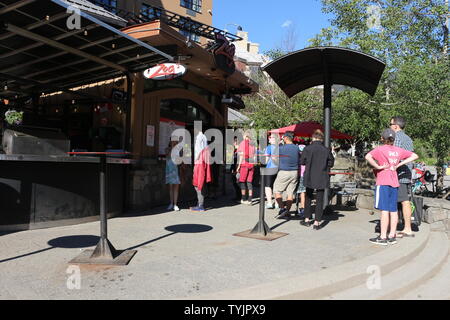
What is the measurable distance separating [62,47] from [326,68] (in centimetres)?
515

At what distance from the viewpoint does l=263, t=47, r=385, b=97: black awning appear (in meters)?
7.38

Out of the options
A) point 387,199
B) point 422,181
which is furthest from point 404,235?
point 422,181

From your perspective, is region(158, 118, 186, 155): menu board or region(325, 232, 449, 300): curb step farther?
region(158, 118, 186, 155): menu board

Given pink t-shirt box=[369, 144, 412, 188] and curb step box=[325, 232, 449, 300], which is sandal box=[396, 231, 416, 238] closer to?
curb step box=[325, 232, 449, 300]

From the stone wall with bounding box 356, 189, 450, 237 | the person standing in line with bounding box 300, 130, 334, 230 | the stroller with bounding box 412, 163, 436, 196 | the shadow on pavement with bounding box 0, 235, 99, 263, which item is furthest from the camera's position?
the stroller with bounding box 412, 163, 436, 196

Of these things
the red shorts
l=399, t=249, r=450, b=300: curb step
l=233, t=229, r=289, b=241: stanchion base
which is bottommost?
l=399, t=249, r=450, b=300: curb step

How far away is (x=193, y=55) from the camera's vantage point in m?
8.57

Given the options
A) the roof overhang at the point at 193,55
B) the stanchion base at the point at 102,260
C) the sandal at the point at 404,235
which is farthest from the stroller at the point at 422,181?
the stanchion base at the point at 102,260

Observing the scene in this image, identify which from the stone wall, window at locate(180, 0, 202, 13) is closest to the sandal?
the stone wall

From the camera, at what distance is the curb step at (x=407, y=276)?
3.79 m

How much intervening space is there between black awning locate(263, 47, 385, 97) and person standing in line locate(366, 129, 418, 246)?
2.22 meters

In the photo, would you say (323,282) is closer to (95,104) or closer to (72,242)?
(72,242)

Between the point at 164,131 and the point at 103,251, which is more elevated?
the point at 164,131

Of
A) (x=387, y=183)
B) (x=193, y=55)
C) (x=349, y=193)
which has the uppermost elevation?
(x=193, y=55)
